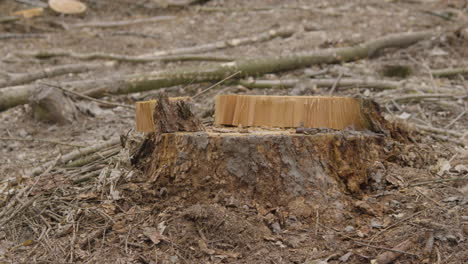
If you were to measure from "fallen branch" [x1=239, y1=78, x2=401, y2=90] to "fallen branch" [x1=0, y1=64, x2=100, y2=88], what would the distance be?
8.26 ft

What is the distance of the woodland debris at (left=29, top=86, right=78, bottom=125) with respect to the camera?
5.57m

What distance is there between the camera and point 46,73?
6895mm

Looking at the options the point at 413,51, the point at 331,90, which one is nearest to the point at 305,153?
the point at 331,90

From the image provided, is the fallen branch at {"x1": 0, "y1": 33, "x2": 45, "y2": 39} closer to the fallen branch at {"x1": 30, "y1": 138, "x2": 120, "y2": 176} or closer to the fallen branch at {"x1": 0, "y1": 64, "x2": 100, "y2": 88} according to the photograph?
the fallen branch at {"x1": 0, "y1": 64, "x2": 100, "y2": 88}

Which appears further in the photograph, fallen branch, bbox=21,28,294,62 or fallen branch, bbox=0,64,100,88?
fallen branch, bbox=21,28,294,62

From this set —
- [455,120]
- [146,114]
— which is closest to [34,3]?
[146,114]

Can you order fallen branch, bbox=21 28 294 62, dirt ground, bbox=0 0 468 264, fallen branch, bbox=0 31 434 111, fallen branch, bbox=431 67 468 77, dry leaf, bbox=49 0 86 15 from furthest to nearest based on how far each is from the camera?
dry leaf, bbox=49 0 86 15, fallen branch, bbox=21 28 294 62, fallen branch, bbox=431 67 468 77, fallen branch, bbox=0 31 434 111, dirt ground, bbox=0 0 468 264

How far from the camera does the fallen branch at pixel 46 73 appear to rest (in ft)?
20.9

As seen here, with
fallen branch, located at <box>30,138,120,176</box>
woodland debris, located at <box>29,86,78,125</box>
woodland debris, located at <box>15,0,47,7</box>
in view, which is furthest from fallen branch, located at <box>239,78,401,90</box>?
woodland debris, located at <box>15,0,47,7</box>

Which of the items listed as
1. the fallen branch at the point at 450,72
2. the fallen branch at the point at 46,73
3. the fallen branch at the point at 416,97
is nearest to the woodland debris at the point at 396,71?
the fallen branch at the point at 450,72

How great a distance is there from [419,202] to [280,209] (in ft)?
2.46

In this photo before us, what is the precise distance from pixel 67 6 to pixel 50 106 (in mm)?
5564

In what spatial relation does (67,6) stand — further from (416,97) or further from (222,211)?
(222,211)

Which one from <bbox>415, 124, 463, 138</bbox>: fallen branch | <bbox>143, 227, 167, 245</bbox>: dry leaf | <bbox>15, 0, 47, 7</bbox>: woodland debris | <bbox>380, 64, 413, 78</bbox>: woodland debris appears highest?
<bbox>143, 227, 167, 245</bbox>: dry leaf
